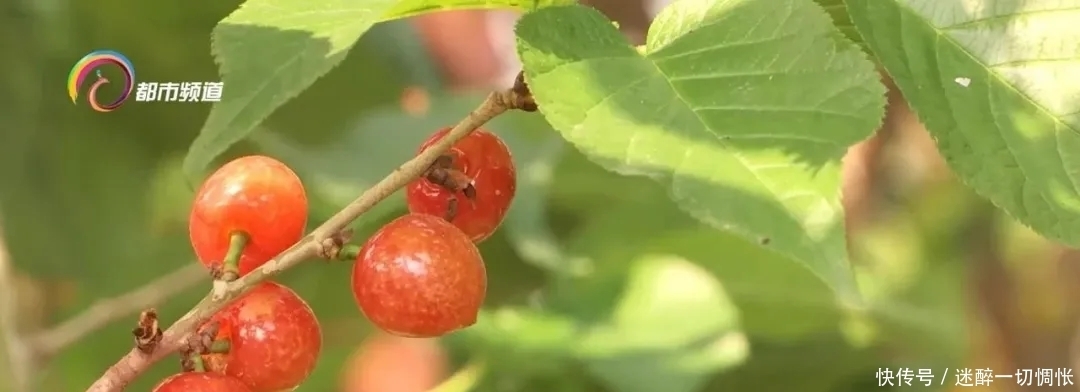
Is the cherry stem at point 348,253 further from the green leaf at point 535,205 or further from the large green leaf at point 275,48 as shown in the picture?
the green leaf at point 535,205

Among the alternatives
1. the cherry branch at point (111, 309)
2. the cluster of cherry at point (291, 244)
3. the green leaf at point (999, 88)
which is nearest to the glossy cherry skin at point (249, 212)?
the cluster of cherry at point (291, 244)

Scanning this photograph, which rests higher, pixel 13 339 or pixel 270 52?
pixel 270 52

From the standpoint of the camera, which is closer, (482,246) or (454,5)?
(454,5)

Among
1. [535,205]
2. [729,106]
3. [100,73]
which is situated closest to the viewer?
[729,106]

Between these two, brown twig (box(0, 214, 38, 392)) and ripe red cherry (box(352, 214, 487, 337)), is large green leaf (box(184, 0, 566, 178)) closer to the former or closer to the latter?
ripe red cherry (box(352, 214, 487, 337))

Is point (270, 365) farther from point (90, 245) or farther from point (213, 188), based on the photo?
point (90, 245)

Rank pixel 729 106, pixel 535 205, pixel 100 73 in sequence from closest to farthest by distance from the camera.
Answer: pixel 729 106, pixel 100 73, pixel 535 205

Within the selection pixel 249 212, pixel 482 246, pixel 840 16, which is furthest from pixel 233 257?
pixel 482 246

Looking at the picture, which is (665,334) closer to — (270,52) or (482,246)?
(482,246)
